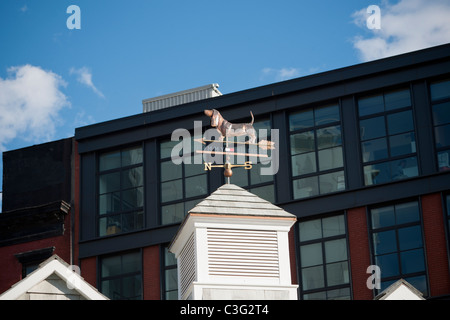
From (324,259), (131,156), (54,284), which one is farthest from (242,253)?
(131,156)

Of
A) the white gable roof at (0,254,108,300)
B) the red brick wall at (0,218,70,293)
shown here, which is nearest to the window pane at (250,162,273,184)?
the red brick wall at (0,218,70,293)

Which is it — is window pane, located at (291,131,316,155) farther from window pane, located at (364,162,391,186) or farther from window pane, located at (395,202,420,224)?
window pane, located at (395,202,420,224)

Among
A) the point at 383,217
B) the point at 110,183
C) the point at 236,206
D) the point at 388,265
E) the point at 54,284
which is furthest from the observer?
the point at 110,183

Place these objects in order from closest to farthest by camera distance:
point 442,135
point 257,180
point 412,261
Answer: point 412,261 < point 442,135 < point 257,180

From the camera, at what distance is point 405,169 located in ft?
129

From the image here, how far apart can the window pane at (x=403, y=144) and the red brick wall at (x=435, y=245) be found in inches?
79.9

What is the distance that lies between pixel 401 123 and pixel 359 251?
5228 millimetres

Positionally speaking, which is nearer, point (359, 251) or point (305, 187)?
point (359, 251)

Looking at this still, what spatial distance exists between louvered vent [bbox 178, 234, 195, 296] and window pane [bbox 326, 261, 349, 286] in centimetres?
1704

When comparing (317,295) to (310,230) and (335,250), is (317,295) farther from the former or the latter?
(310,230)

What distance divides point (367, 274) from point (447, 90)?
25.3 ft
